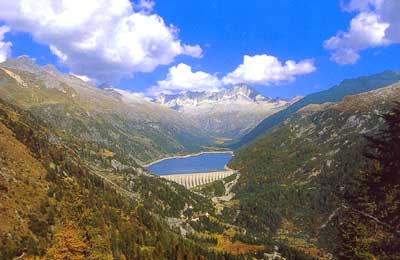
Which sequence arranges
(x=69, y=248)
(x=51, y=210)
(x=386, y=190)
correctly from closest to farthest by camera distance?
1. (x=386, y=190)
2. (x=69, y=248)
3. (x=51, y=210)

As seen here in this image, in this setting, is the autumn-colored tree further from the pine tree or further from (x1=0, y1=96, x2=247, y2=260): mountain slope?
the pine tree

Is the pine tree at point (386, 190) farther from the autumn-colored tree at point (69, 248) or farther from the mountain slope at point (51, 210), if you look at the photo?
the mountain slope at point (51, 210)

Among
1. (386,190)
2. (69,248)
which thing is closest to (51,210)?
(69,248)

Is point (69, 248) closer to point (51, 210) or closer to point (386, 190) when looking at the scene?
point (386, 190)

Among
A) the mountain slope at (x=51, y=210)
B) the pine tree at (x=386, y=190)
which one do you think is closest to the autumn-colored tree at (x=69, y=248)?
the mountain slope at (x=51, y=210)

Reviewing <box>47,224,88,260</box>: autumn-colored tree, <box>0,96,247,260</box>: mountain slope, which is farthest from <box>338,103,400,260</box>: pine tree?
<box>0,96,247,260</box>: mountain slope

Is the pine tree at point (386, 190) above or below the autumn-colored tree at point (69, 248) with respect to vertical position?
above

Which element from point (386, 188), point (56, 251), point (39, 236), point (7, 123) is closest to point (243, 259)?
point (39, 236)

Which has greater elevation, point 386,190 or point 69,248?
point 386,190

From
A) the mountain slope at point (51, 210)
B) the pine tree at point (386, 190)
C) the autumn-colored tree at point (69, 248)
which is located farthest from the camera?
the mountain slope at point (51, 210)

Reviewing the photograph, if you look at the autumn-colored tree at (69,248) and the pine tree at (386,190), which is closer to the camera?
the pine tree at (386,190)

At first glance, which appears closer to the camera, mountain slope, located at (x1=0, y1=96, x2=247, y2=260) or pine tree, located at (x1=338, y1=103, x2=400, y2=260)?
pine tree, located at (x1=338, y1=103, x2=400, y2=260)

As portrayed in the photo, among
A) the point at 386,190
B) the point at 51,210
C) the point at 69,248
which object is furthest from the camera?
the point at 51,210

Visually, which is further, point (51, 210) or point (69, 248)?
point (51, 210)
